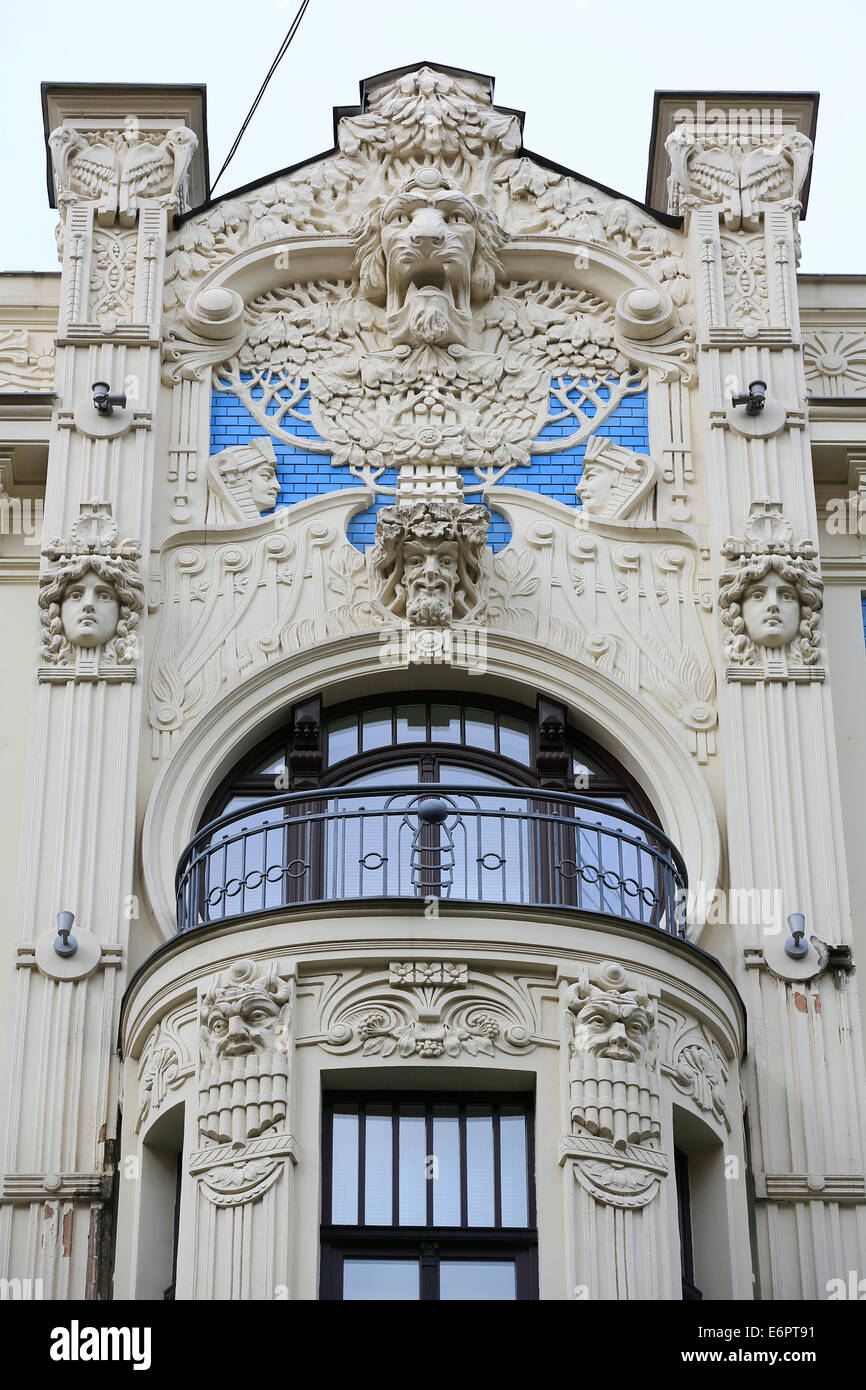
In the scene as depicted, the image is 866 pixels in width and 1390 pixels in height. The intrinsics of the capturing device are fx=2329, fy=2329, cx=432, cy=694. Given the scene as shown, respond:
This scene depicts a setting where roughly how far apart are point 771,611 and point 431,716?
2.52 m

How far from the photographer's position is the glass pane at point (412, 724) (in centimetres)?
1658

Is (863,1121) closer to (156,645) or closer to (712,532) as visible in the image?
(712,532)

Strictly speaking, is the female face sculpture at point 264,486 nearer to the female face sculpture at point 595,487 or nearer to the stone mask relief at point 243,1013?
the female face sculpture at point 595,487

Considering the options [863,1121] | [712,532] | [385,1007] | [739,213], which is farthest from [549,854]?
[739,213]

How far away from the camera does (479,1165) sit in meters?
13.6

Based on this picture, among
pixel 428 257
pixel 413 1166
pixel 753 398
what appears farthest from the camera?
pixel 428 257

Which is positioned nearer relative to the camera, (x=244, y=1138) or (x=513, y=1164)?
(x=244, y=1138)

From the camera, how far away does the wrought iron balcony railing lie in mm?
14234

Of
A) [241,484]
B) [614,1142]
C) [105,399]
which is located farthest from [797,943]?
[105,399]

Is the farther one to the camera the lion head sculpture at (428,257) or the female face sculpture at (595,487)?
the lion head sculpture at (428,257)

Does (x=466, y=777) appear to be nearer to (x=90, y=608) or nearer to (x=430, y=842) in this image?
(x=430, y=842)

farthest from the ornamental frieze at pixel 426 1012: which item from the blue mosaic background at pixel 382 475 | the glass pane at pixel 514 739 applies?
the blue mosaic background at pixel 382 475

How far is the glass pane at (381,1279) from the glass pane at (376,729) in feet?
14.1

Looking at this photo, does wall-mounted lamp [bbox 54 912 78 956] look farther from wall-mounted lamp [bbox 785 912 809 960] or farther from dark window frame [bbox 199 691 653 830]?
wall-mounted lamp [bbox 785 912 809 960]
